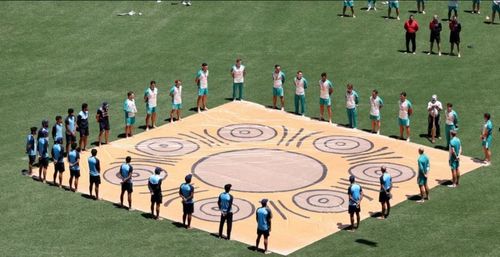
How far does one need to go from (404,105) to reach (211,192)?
10.9 m

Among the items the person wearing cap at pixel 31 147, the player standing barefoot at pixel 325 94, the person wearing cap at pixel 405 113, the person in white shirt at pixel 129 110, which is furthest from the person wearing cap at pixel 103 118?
the person wearing cap at pixel 405 113

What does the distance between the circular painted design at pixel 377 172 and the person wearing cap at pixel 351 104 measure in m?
4.59

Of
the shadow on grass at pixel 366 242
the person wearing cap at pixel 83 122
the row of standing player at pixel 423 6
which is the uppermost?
the row of standing player at pixel 423 6

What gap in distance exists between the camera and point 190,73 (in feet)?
209

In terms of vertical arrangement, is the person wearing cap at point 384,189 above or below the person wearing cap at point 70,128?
below

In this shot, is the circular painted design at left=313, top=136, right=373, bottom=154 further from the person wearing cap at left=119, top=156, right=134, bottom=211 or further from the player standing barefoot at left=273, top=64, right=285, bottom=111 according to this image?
the person wearing cap at left=119, top=156, right=134, bottom=211

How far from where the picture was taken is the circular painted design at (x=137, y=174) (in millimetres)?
49469

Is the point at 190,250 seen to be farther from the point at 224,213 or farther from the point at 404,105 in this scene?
the point at 404,105

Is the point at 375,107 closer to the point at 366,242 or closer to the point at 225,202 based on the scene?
the point at 366,242

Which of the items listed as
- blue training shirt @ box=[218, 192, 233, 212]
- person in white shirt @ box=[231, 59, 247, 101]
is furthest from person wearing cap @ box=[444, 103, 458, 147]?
blue training shirt @ box=[218, 192, 233, 212]

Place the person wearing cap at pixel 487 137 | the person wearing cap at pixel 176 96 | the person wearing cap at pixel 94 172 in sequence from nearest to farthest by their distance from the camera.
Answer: the person wearing cap at pixel 94 172
the person wearing cap at pixel 487 137
the person wearing cap at pixel 176 96

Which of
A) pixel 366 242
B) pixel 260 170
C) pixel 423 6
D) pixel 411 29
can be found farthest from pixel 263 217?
pixel 423 6

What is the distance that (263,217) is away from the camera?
41750 millimetres

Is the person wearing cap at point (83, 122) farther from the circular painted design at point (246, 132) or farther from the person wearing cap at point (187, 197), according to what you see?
the person wearing cap at point (187, 197)
